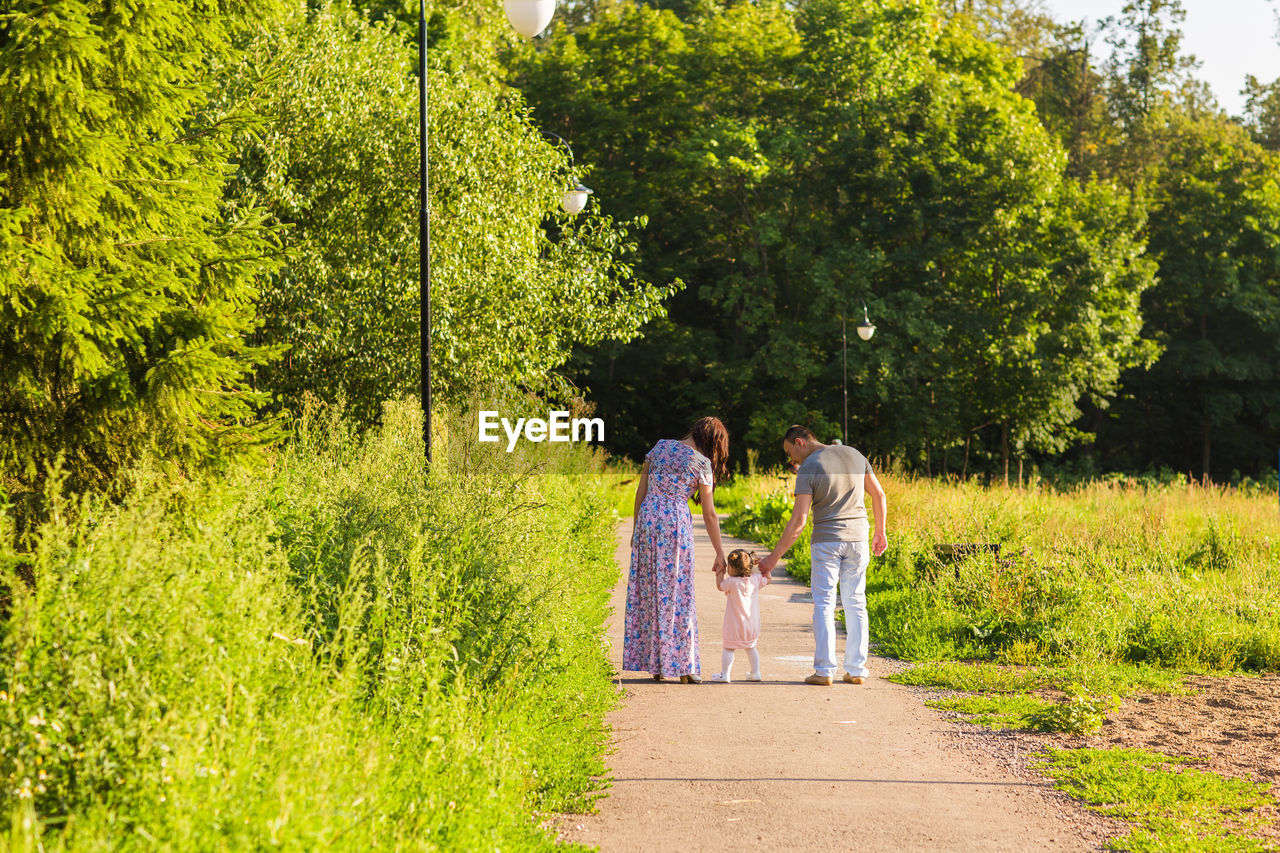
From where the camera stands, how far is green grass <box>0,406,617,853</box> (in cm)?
352

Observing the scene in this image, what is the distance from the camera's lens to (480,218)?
16875 mm

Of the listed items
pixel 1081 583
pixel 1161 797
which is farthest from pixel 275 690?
pixel 1081 583

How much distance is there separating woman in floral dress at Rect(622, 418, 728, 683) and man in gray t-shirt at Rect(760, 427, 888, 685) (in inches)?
25.9

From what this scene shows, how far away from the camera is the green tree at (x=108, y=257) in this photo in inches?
247

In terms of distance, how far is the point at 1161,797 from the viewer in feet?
18.1

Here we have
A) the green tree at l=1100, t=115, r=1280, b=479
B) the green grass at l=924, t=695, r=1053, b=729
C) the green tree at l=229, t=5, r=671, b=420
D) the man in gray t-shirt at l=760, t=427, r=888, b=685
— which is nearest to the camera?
the green grass at l=924, t=695, r=1053, b=729

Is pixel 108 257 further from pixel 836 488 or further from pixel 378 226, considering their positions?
pixel 378 226

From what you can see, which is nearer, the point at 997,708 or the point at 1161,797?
the point at 1161,797

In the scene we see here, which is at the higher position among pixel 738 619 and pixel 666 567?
pixel 666 567

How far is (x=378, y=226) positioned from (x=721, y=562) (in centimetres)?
1022

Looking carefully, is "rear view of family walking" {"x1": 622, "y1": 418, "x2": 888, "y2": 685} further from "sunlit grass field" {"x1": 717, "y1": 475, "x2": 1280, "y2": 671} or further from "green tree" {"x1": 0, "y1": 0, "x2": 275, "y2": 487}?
"green tree" {"x1": 0, "y1": 0, "x2": 275, "y2": 487}

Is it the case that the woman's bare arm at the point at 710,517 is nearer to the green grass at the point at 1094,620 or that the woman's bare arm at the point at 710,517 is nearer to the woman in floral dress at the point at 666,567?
the woman in floral dress at the point at 666,567

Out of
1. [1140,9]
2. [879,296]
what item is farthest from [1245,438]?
[1140,9]

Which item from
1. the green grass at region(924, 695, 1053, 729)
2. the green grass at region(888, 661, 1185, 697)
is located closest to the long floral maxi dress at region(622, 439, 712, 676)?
the green grass at region(888, 661, 1185, 697)
